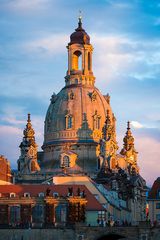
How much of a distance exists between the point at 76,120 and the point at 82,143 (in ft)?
17.0

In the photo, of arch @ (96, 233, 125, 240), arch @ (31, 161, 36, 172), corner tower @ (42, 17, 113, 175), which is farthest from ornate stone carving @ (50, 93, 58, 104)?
arch @ (96, 233, 125, 240)

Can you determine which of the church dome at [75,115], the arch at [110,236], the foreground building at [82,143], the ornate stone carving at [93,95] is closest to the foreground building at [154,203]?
the foreground building at [82,143]

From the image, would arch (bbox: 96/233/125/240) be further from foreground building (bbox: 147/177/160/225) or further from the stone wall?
foreground building (bbox: 147/177/160/225)

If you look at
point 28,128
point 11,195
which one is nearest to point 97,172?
point 28,128

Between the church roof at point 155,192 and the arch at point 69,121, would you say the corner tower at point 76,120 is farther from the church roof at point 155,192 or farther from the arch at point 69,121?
the church roof at point 155,192

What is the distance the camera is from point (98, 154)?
175 meters

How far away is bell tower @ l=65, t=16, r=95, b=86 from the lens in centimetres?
18350

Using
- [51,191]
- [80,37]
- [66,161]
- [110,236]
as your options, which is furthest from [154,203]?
[80,37]

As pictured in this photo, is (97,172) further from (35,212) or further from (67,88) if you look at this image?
(35,212)

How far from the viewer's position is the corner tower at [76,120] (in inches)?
6882

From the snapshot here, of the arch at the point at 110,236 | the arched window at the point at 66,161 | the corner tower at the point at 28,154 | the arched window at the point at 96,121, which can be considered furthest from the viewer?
the arched window at the point at 96,121

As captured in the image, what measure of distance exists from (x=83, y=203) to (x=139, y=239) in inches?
458

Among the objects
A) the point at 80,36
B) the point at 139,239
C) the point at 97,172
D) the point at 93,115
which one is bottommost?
the point at 139,239

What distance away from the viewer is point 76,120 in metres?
177
